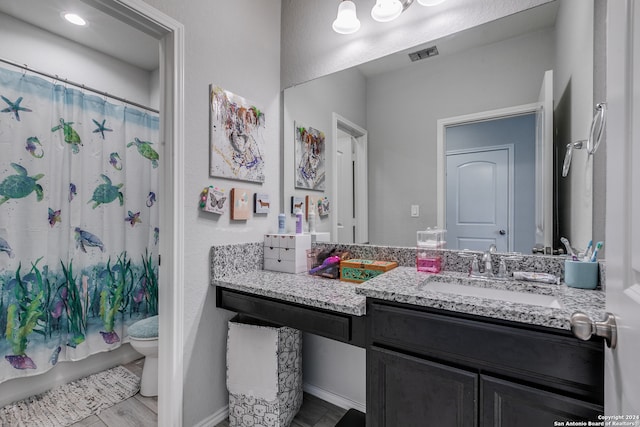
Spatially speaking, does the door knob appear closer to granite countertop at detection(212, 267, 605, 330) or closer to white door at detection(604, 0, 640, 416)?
white door at detection(604, 0, 640, 416)

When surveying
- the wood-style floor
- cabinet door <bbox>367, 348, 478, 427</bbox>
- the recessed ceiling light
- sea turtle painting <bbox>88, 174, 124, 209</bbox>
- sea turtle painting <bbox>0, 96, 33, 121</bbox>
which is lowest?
the wood-style floor

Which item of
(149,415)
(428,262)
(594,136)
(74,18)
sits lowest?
(149,415)

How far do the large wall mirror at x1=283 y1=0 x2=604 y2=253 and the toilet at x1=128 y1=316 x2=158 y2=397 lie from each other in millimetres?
1199

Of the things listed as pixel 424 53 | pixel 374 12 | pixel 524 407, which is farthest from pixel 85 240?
pixel 524 407

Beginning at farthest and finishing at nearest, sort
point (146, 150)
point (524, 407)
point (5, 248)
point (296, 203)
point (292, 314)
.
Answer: point (146, 150), point (296, 203), point (5, 248), point (292, 314), point (524, 407)

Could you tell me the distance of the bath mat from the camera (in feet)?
5.40

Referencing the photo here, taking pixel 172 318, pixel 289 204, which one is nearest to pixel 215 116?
pixel 289 204

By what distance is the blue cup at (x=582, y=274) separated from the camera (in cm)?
105

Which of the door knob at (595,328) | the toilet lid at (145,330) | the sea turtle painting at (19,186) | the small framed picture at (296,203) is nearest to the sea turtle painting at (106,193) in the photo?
the sea turtle painting at (19,186)

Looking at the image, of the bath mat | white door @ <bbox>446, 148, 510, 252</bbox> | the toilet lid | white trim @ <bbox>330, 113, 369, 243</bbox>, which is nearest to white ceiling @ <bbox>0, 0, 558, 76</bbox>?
white trim @ <bbox>330, 113, 369, 243</bbox>

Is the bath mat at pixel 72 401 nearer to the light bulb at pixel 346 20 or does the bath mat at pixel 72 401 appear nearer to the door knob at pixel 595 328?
the door knob at pixel 595 328

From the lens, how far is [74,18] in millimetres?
1897

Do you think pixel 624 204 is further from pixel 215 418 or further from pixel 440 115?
pixel 215 418

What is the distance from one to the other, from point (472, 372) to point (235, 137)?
59.0 inches
